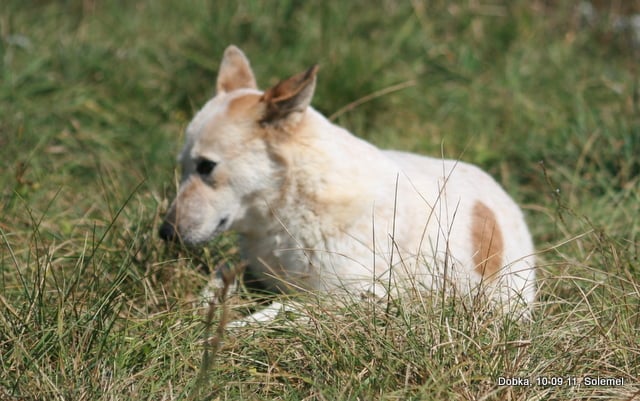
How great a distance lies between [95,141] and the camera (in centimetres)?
582

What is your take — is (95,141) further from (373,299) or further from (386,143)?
(373,299)

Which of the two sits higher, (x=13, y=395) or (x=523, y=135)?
(x=13, y=395)

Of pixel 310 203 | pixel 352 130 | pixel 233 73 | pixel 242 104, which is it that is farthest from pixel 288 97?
pixel 352 130

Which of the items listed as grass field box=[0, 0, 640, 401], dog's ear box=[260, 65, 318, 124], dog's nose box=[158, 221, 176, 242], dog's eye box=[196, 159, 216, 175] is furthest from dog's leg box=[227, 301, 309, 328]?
dog's ear box=[260, 65, 318, 124]

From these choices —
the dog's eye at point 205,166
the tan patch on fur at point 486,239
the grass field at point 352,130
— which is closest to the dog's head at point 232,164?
the dog's eye at point 205,166

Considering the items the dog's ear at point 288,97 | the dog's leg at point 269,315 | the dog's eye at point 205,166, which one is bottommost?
the dog's leg at point 269,315

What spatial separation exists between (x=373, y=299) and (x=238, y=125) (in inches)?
46.9

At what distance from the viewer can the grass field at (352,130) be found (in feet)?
10.3

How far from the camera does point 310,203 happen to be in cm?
407

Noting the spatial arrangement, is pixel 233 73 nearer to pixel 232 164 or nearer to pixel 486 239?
pixel 232 164

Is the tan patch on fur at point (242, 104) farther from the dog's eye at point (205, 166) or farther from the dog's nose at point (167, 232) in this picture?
the dog's nose at point (167, 232)

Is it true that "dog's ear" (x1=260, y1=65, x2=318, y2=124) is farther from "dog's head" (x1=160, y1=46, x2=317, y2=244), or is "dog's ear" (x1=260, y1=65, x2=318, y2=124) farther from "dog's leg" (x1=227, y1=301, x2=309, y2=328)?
"dog's leg" (x1=227, y1=301, x2=309, y2=328)

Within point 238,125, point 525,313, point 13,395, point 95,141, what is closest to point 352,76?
point 95,141

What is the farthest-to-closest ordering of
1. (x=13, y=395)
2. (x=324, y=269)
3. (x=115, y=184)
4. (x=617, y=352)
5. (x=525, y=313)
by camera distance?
1. (x=115, y=184)
2. (x=324, y=269)
3. (x=525, y=313)
4. (x=617, y=352)
5. (x=13, y=395)
